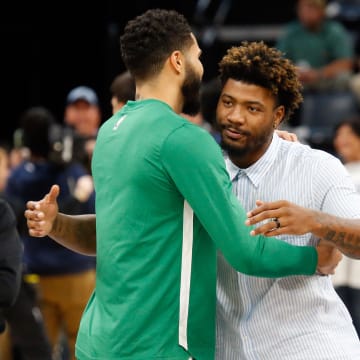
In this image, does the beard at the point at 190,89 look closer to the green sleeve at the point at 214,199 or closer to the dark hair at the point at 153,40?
the dark hair at the point at 153,40

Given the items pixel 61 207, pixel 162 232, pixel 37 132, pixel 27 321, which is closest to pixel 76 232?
pixel 162 232

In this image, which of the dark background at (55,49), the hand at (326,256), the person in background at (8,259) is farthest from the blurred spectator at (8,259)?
the dark background at (55,49)

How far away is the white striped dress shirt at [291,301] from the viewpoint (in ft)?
10.0

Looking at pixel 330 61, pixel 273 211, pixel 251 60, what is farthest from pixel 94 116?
pixel 273 211

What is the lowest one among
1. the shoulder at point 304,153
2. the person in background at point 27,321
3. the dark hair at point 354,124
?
the person in background at point 27,321

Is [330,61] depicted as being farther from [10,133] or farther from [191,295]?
[191,295]

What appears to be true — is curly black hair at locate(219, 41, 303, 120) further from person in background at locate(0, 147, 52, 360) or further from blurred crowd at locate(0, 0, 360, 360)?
person in background at locate(0, 147, 52, 360)

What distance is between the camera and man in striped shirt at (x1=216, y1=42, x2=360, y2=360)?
3062 millimetres

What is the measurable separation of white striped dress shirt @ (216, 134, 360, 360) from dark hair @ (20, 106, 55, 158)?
3383 mm

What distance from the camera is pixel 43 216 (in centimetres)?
325

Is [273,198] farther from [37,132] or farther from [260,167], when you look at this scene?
[37,132]

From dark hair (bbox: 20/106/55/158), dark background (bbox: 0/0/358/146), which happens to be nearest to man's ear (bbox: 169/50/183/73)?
dark hair (bbox: 20/106/55/158)

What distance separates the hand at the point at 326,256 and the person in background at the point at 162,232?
0.01 metres

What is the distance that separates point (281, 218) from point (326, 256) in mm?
294
